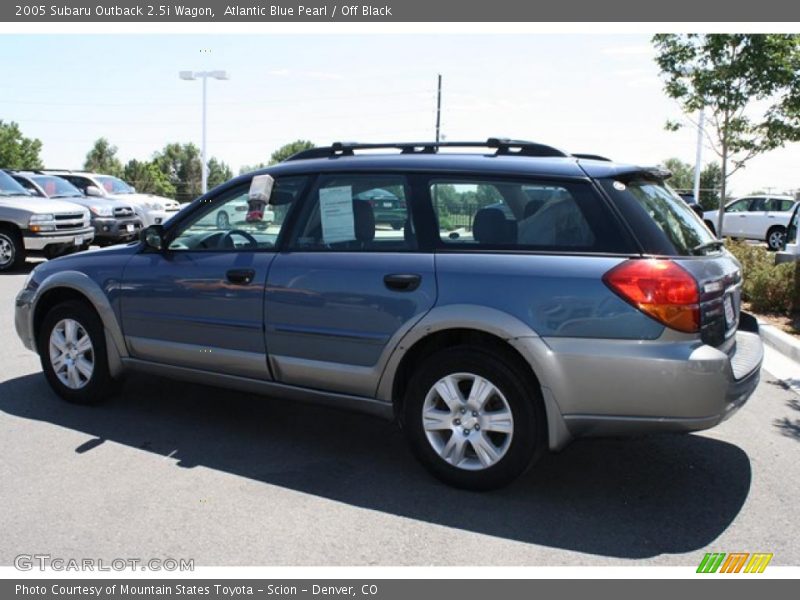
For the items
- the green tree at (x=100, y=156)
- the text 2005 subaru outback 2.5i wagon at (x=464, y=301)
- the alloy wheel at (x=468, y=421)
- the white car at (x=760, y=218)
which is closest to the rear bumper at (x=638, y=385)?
the text 2005 subaru outback 2.5i wagon at (x=464, y=301)

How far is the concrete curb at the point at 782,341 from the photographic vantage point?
7.38 metres

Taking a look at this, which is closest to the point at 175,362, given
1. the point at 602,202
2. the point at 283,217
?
the point at 283,217

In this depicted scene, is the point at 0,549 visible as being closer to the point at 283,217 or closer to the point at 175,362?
the point at 175,362

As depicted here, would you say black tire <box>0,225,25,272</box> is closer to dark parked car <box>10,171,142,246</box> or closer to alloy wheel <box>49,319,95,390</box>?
dark parked car <box>10,171,142,246</box>

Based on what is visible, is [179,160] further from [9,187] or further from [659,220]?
[659,220]

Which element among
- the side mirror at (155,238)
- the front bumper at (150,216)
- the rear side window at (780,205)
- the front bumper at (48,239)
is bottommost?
the front bumper at (48,239)

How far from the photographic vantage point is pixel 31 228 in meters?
13.6

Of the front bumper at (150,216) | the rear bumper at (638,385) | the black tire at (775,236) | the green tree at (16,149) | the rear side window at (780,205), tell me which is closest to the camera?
the rear bumper at (638,385)

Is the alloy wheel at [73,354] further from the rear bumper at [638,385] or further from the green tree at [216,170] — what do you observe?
the green tree at [216,170]

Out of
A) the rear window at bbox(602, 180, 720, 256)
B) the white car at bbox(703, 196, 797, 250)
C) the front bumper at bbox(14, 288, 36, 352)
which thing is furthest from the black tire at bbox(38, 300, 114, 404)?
the white car at bbox(703, 196, 797, 250)

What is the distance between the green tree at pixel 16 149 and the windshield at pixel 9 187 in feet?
242

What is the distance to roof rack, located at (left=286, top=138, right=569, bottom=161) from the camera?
4406 millimetres

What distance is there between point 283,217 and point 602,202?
6.49 feet

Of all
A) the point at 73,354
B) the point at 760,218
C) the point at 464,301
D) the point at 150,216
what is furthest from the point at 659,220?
the point at 760,218
